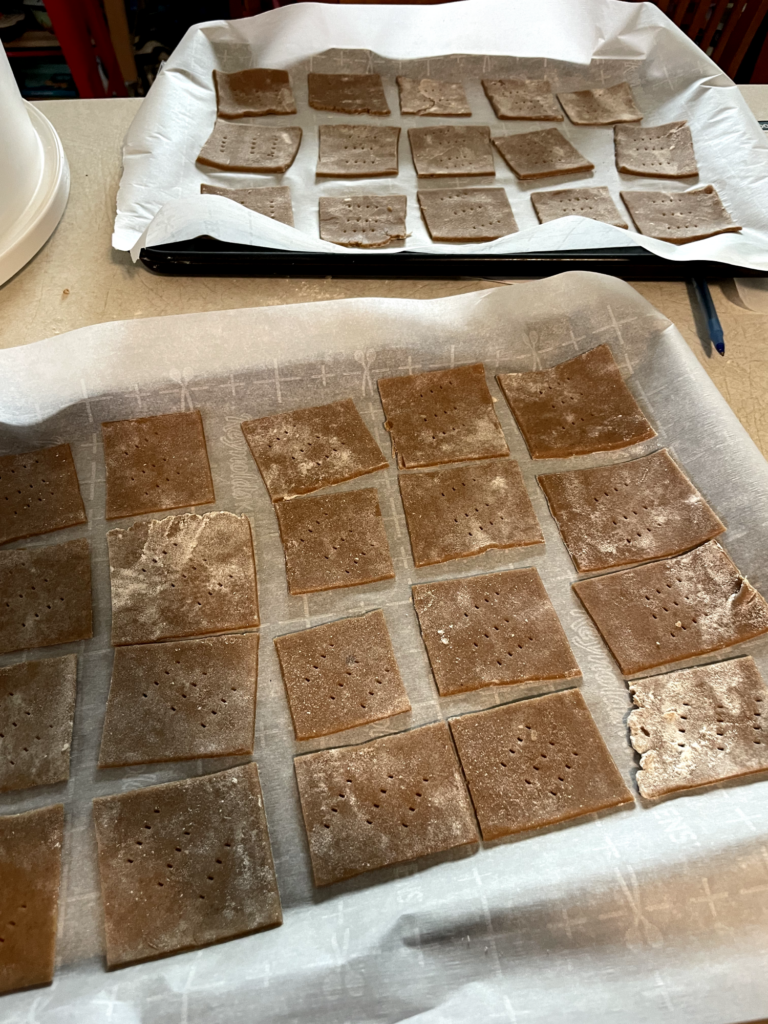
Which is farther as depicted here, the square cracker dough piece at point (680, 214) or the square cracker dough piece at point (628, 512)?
the square cracker dough piece at point (680, 214)

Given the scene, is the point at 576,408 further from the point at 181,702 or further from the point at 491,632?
the point at 181,702

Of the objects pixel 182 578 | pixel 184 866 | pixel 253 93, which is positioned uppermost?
pixel 253 93

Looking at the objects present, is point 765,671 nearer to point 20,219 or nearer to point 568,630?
point 568,630

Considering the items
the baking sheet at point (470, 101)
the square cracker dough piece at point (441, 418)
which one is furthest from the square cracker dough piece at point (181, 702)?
the baking sheet at point (470, 101)

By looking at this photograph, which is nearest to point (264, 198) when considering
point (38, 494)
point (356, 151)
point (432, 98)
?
point (356, 151)

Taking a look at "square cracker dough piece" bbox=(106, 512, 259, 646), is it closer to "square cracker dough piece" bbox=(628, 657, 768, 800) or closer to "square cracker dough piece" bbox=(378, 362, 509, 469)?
"square cracker dough piece" bbox=(378, 362, 509, 469)

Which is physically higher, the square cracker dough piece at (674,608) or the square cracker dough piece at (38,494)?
the square cracker dough piece at (38,494)

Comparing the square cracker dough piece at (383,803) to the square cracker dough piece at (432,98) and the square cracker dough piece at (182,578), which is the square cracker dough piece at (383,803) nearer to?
the square cracker dough piece at (182,578)

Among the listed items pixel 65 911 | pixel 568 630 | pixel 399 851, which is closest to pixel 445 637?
pixel 568 630
